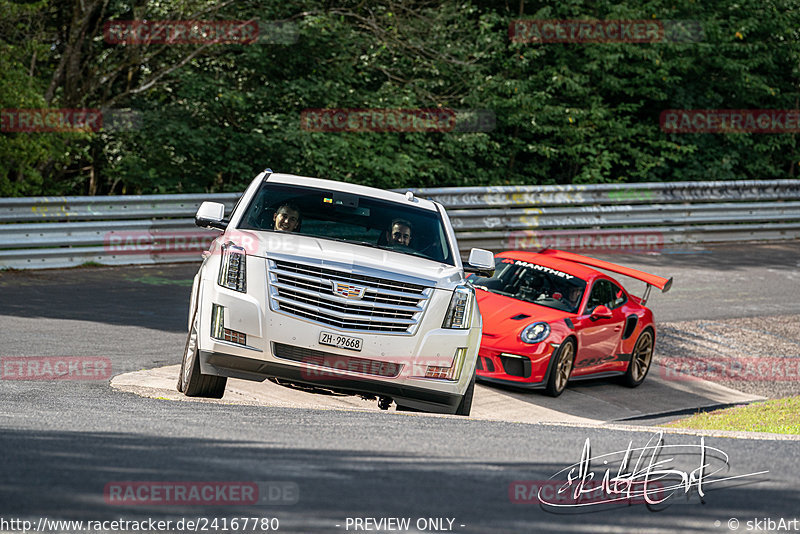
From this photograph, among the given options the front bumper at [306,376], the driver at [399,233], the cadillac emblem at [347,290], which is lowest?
the front bumper at [306,376]

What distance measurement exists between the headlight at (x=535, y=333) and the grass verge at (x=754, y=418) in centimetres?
163

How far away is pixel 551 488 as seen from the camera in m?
4.59

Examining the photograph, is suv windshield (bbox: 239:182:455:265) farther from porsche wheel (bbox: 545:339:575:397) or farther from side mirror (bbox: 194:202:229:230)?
porsche wheel (bbox: 545:339:575:397)

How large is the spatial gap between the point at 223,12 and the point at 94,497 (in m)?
18.2

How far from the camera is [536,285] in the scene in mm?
12602

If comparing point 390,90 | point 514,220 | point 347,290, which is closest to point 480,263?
point 347,290

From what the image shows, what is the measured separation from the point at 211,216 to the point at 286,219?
2.07 feet

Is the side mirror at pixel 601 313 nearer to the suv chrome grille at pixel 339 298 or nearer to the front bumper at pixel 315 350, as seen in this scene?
the front bumper at pixel 315 350

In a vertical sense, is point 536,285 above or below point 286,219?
below

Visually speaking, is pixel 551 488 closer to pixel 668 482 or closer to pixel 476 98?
pixel 668 482

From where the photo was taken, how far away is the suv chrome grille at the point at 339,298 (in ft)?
24.7

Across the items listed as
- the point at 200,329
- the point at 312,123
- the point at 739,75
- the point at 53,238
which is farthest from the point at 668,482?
the point at 739,75
